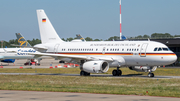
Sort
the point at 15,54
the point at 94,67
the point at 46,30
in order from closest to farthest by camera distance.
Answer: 1. the point at 94,67
2. the point at 46,30
3. the point at 15,54

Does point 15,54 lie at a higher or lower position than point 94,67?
higher

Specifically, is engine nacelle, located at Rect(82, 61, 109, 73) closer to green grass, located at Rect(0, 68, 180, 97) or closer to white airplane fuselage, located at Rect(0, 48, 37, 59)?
green grass, located at Rect(0, 68, 180, 97)

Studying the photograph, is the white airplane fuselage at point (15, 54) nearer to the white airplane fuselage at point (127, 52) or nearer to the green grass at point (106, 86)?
the white airplane fuselage at point (127, 52)

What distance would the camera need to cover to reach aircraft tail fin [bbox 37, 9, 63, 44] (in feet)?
142

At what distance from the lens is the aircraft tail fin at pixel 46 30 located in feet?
142

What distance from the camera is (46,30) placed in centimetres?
4353

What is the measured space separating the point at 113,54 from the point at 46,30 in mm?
12272

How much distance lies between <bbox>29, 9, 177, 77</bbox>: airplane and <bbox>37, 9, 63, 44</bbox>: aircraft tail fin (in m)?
1.60

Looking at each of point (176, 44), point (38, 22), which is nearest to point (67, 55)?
point (38, 22)

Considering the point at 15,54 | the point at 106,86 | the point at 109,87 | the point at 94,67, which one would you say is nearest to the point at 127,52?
the point at 94,67

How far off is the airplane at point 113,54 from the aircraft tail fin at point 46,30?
1605 mm

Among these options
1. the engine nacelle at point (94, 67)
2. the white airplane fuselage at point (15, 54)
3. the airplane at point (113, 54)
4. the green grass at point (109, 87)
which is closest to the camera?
the green grass at point (109, 87)

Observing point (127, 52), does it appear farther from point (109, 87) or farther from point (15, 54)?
point (15, 54)

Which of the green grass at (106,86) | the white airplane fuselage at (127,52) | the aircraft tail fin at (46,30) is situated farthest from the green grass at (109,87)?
the aircraft tail fin at (46,30)
